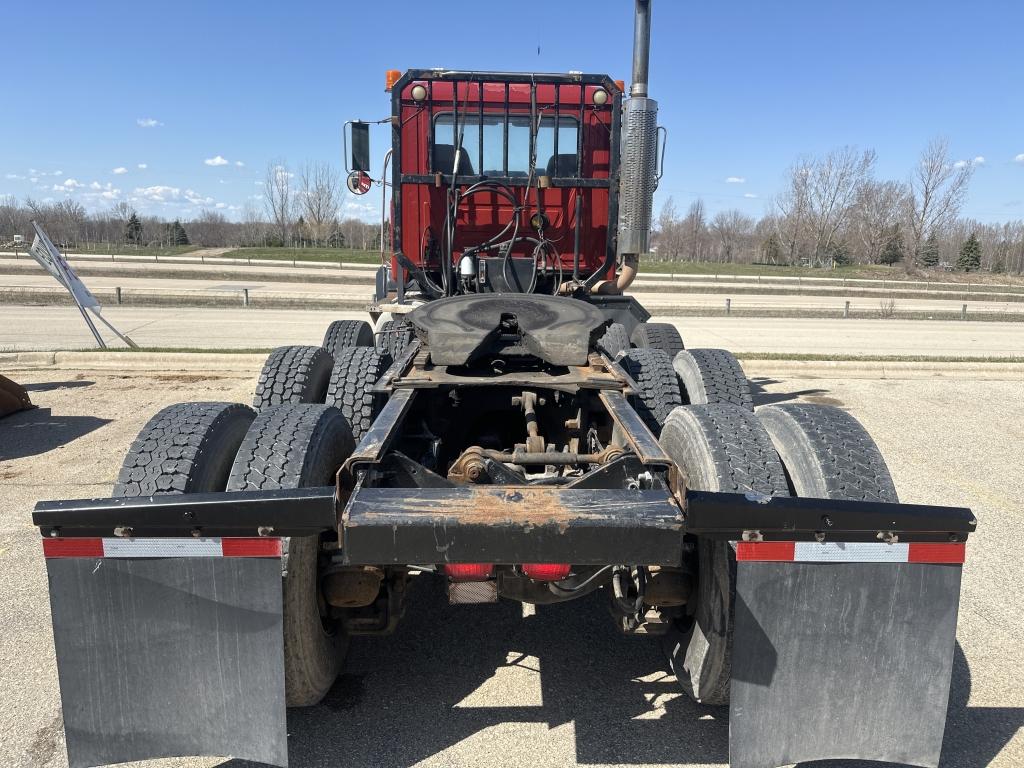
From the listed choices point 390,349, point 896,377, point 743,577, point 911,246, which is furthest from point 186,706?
point 911,246

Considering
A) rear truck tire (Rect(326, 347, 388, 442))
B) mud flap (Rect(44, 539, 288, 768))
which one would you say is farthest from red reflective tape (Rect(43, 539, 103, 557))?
rear truck tire (Rect(326, 347, 388, 442))

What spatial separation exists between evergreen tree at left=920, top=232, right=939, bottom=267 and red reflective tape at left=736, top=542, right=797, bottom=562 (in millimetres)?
61582

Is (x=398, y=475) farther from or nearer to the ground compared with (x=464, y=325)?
nearer to the ground

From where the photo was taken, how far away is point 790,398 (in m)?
9.00

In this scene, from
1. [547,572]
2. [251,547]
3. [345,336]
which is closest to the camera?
[251,547]

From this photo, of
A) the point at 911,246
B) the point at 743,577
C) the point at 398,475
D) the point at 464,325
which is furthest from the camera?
the point at 911,246

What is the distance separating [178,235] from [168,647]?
242 feet

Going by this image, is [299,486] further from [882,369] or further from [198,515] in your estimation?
A: [882,369]

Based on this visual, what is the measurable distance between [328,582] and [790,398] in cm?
757

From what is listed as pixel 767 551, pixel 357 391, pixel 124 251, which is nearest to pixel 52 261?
pixel 357 391

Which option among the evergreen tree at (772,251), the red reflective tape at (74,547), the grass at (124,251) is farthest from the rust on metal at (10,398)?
the evergreen tree at (772,251)

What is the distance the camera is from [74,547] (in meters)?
2.20

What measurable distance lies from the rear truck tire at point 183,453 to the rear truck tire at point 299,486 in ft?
0.43

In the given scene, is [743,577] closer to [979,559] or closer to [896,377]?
[979,559]
